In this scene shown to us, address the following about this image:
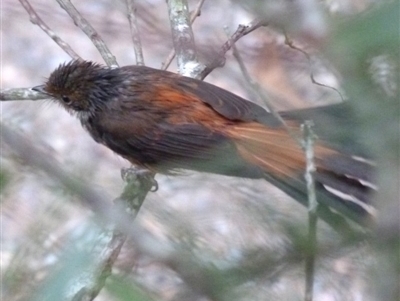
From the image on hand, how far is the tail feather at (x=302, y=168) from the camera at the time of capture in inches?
67.6

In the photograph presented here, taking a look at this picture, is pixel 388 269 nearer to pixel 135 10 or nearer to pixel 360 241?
pixel 360 241

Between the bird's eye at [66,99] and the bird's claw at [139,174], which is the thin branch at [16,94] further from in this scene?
the bird's claw at [139,174]

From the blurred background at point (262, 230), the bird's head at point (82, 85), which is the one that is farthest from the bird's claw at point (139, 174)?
the blurred background at point (262, 230)

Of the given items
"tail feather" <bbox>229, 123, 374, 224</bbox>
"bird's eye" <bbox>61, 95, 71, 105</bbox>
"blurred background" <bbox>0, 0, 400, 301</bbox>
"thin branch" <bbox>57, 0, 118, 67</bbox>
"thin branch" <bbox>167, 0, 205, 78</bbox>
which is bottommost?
"blurred background" <bbox>0, 0, 400, 301</bbox>

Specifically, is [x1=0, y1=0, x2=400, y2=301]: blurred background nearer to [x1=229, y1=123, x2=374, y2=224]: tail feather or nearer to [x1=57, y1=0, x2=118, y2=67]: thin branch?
[x1=229, y1=123, x2=374, y2=224]: tail feather

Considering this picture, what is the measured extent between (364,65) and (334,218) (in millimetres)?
→ 394

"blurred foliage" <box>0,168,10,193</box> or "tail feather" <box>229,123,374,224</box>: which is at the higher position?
"tail feather" <box>229,123,374,224</box>

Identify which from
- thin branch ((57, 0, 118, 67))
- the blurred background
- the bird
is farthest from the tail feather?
thin branch ((57, 0, 118, 67))

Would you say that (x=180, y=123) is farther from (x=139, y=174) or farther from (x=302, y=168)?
(x=302, y=168)

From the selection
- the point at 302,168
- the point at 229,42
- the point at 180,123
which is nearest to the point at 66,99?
the point at 180,123

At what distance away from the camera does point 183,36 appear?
3480mm

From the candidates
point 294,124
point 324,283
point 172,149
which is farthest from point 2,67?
point 324,283

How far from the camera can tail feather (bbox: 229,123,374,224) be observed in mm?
1716

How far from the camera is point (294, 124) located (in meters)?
2.53
